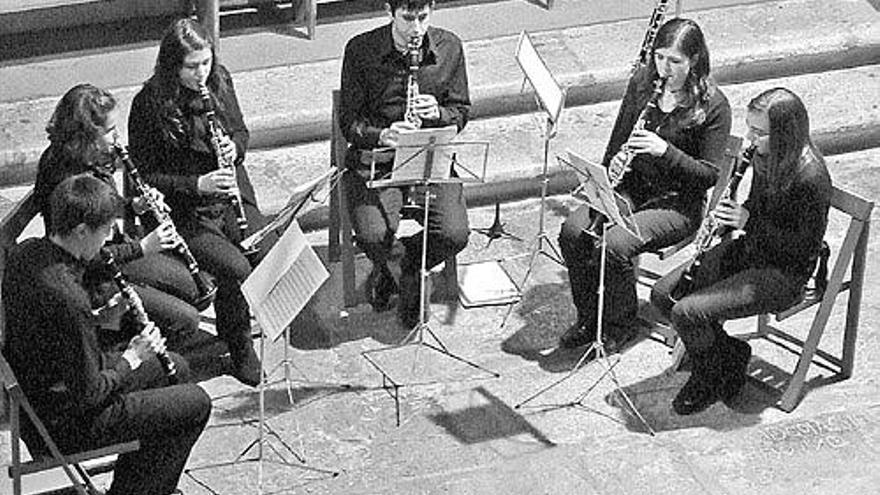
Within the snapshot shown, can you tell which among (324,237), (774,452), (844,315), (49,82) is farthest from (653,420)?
(49,82)

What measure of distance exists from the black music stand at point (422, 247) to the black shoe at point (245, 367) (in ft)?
1.50

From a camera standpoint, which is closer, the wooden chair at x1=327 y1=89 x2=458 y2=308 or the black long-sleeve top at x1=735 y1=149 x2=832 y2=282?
the black long-sleeve top at x1=735 y1=149 x2=832 y2=282

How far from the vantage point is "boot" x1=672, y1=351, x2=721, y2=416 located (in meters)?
7.14

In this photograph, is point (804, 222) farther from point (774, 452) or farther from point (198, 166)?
point (198, 166)

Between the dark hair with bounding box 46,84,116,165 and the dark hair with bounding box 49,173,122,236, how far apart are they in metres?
0.67

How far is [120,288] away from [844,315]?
294 centimetres

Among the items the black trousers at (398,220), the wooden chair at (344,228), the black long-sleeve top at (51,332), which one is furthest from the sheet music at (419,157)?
the black long-sleeve top at (51,332)

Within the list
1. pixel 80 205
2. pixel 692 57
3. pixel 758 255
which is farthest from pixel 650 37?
pixel 80 205

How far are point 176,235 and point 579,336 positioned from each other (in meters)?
1.61

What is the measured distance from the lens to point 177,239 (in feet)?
22.7

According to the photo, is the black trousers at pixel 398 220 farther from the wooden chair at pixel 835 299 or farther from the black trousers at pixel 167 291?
the wooden chair at pixel 835 299

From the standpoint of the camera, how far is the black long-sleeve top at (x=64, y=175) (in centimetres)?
677

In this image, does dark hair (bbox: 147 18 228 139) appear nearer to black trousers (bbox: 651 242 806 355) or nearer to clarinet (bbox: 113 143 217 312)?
clarinet (bbox: 113 143 217 312)

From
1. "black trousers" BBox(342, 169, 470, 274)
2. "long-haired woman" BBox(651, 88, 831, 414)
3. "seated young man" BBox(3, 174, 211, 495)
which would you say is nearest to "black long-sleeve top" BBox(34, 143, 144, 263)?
"seated young man" BBox(3, 174, 211, 495)
